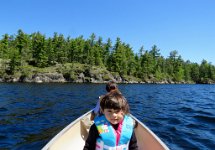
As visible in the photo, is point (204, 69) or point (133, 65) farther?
point (204, 69)

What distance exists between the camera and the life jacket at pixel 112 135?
3.59m

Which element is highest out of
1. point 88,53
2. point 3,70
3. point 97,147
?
point 88,53

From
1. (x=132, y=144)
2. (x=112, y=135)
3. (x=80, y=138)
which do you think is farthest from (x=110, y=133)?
(x=80, y=138)

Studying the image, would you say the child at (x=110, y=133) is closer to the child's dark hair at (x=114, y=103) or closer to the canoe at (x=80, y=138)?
the child's dark hair at (x=114, y=103)

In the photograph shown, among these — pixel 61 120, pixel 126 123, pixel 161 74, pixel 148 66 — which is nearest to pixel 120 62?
pixel 148 66

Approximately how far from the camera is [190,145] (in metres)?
9.48

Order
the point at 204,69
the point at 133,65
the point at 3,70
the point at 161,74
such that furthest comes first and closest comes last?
the point at 204,69
the point at 161,74
the point at 133,65
the point at 3,70

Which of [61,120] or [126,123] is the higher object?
[126,123]

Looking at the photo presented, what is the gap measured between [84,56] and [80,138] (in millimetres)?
99620

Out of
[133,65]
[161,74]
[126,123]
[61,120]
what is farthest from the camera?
[161,74]

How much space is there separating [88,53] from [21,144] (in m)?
96.2

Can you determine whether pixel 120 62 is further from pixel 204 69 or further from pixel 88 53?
pixel 204 69

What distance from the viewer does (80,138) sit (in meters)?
7.55

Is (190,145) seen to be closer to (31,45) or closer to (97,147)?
(97,147)
